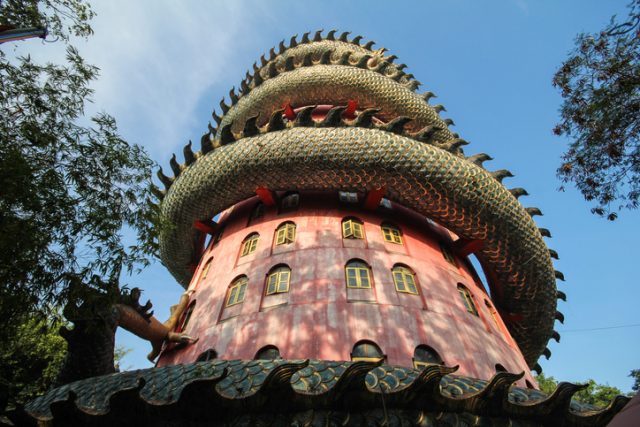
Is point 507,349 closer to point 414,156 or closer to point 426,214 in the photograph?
point 426,214

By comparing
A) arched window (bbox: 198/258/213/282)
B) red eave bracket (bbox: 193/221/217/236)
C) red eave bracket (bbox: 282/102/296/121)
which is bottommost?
arched window (bbox: 198/258/213/282)

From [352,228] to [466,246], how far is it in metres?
3.98

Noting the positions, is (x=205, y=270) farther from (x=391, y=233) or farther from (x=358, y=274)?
(x=391, y=233)

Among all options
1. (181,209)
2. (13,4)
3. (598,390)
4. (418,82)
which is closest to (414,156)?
(181,209)

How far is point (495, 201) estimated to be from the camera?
1331 cm

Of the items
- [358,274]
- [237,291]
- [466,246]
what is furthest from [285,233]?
[466,246]

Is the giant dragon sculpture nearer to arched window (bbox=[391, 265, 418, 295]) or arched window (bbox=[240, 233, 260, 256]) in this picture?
arched window (bbox=[240, 233, 260, 256])

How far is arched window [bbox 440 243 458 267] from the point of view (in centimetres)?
1364

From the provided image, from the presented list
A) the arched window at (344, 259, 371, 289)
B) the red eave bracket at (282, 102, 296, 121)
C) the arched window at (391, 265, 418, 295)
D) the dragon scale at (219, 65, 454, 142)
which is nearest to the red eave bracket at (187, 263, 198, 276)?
the dragon scale at (219, 65, 454, 142)

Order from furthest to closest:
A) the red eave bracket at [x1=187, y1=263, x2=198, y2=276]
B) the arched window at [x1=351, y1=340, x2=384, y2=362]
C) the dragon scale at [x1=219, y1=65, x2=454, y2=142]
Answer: the dragon scale at [x1=219, y1=65, x2=454, y2=142] → the red eave bracket at [x1=187, y1=263, x2=198, y2=276] → the arched window at [x1=351, y1=340, x2=384, y2=362]

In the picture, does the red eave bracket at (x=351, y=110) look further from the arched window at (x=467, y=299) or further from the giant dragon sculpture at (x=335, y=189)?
the arched window at (x=467, y=299)

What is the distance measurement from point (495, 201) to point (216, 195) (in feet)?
27.8

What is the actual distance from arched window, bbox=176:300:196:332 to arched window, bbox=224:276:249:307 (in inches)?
55.1

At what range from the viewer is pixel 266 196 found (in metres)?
13.8
